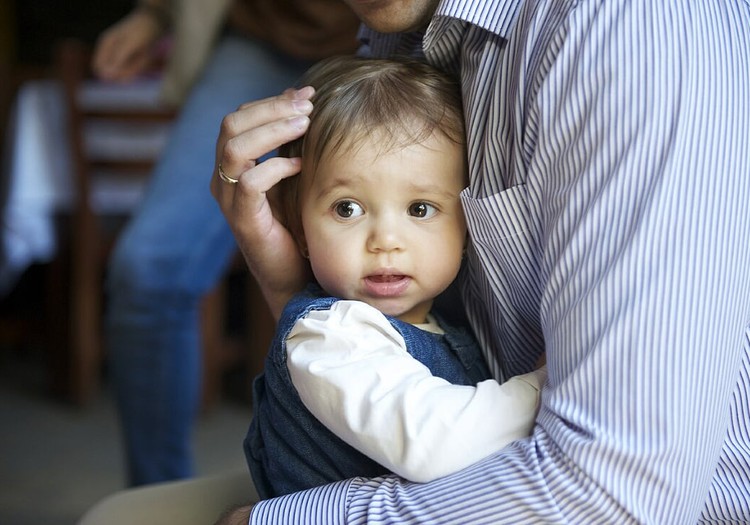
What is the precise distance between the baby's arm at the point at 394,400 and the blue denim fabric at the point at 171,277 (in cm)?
105

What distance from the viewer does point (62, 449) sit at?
9.96 feet

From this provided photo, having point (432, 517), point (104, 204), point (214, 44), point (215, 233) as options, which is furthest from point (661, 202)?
point (104, 204)

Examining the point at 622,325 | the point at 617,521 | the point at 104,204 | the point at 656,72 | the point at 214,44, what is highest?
the point at 656,72

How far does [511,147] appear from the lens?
1.04 m

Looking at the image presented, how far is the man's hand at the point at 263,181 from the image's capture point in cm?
119

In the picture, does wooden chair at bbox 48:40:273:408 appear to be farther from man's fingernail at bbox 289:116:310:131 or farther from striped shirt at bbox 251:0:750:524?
striped shirt at bbox 251:0:750:524

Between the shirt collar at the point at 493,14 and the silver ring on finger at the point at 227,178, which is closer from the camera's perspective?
the shirt collar at the point at 493,14

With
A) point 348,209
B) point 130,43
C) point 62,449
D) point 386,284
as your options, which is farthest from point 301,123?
point 62,449

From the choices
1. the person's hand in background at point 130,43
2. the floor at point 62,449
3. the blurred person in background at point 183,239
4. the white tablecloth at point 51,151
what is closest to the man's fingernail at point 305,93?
the blurred person in background at point 183,239

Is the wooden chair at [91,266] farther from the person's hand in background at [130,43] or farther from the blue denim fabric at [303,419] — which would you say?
the blue denim fabric at [303,419]

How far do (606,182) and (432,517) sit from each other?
35 cm

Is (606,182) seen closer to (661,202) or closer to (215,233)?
(661,202)

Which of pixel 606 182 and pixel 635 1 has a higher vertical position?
pixel 635 1

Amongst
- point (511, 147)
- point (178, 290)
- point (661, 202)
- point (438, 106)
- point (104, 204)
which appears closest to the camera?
point (661, 202)
